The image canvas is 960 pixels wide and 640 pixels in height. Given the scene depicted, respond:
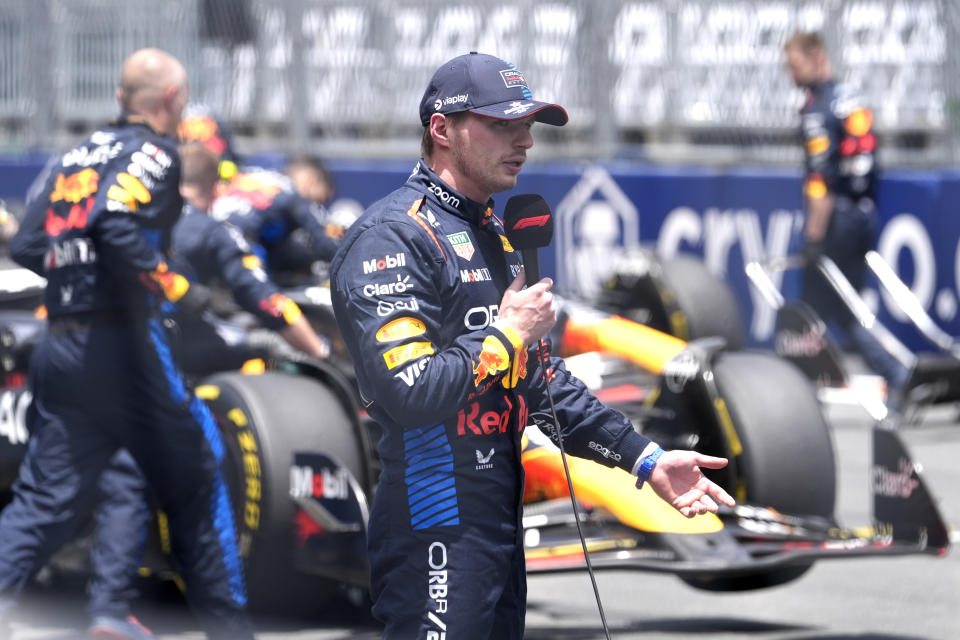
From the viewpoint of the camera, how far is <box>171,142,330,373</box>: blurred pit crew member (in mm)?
6230

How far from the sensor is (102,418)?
16.2 ft

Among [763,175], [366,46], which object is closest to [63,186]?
[763,175]

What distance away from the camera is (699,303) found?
27.6 ft

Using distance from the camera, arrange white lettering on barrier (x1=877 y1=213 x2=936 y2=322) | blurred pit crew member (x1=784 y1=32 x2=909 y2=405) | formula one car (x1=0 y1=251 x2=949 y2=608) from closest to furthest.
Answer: formula one car (x1=0 y1=251 x2=949 y2=608)
blurred pit crew member (x1=784 y1=32 x2=909 y2=405)
white lettering on barrier (x1=877 y1=213 x2=936 y2=322)

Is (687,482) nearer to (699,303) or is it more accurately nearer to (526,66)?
(699,303)

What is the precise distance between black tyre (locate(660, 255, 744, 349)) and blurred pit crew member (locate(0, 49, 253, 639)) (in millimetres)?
3830

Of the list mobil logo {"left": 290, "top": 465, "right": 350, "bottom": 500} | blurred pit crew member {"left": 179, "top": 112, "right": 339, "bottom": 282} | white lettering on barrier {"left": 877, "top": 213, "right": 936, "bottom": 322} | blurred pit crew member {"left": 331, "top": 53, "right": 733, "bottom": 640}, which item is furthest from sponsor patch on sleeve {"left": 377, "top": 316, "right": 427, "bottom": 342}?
white lettering on barrier {"left": 877, "top": 213, "right": 936, "bottom": 322}

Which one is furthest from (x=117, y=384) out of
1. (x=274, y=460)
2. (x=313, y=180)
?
(x=313, y=180)

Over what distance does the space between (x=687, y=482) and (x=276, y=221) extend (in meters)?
4.61

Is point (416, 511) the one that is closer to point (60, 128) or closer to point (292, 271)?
point (292, 271)

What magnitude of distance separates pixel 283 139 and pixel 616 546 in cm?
1013

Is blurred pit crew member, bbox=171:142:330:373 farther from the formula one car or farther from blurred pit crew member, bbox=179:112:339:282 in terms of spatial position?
blurred pit crew member, bbox=179:112:339:282

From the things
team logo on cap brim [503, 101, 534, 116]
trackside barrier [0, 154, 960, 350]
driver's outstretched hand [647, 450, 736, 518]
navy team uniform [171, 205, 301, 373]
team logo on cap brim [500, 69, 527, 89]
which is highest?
team logo on cap brim [500, 69, 527, 89]

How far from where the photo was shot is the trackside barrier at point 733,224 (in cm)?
1050
